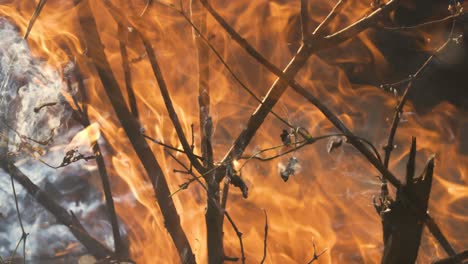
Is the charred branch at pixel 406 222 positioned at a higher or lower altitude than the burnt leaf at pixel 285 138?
lower

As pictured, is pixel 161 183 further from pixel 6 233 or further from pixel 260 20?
pixel 6 233

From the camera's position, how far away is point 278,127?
216cm

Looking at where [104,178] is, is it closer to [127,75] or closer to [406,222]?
[127,75]

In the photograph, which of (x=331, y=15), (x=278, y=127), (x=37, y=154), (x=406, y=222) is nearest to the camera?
(x=406, y=222)

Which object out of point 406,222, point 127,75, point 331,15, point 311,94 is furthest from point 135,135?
point 406,222

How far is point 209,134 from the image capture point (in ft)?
5.14

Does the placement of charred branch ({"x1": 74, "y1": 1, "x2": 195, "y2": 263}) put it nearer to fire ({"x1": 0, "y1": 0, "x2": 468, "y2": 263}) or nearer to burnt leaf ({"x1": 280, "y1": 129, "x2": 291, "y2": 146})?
fire ({"x1": 0, "y1": 0, "x2": 468, "y2": 263})

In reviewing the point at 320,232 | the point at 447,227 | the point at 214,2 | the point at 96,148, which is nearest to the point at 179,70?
the point at 214,2

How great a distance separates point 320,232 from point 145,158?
0.82 m

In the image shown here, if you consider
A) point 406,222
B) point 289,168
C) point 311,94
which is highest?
point 311,94

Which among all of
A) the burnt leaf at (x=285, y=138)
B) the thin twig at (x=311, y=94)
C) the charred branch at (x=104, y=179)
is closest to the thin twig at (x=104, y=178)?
the charred branch at (x=104, y=179)

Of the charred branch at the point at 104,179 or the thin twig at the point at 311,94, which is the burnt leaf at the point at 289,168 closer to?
the thin twig at the point at 311,94

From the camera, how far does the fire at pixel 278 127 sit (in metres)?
2.03

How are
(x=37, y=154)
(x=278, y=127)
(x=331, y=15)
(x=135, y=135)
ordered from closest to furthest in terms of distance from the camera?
(x=331, y=15) < (x=135, y=135) < (x=278, y=127) < (x=37, y=154)
